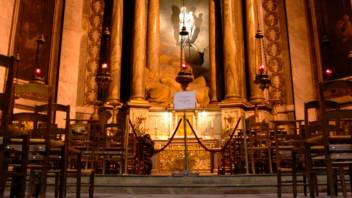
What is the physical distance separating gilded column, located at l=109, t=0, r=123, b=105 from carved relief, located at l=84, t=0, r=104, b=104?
758 millimetres

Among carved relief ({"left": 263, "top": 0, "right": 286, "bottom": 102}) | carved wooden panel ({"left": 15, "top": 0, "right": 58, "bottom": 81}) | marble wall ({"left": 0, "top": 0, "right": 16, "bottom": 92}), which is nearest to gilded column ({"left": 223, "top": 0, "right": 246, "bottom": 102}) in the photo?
carved relief ({"left": 263, "top": 0, "right": 286, "bottom": 102})

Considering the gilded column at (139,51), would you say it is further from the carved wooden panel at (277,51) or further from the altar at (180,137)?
the carved wooden panel at (277,51)

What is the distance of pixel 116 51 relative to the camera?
36.3 ft

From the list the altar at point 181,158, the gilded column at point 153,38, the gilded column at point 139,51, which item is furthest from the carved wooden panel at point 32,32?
the altar at point 181,158

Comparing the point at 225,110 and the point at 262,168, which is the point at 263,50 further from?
the point at 262,168

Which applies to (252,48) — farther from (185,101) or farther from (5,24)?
(5,24)

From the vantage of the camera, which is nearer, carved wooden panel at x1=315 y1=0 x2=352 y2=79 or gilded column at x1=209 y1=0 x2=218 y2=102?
carved wooden panel at x1=315 y1=0 x2=352 y2=79

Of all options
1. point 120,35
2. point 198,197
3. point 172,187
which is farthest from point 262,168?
point 120,35

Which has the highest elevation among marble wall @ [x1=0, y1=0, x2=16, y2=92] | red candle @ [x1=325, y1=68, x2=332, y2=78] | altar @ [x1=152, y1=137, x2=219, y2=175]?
marble wall @ [x1=0, y1=0, x2=16, y2=92]

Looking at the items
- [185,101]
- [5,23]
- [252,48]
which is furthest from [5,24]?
[252,48]

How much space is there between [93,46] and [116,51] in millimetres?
1017

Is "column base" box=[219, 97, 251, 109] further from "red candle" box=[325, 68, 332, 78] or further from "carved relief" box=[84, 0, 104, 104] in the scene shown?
"carved relief" box=[84, 0, 104, 104]

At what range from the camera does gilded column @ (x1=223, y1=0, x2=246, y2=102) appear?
10695 mm

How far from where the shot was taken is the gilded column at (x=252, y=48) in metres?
10.9
